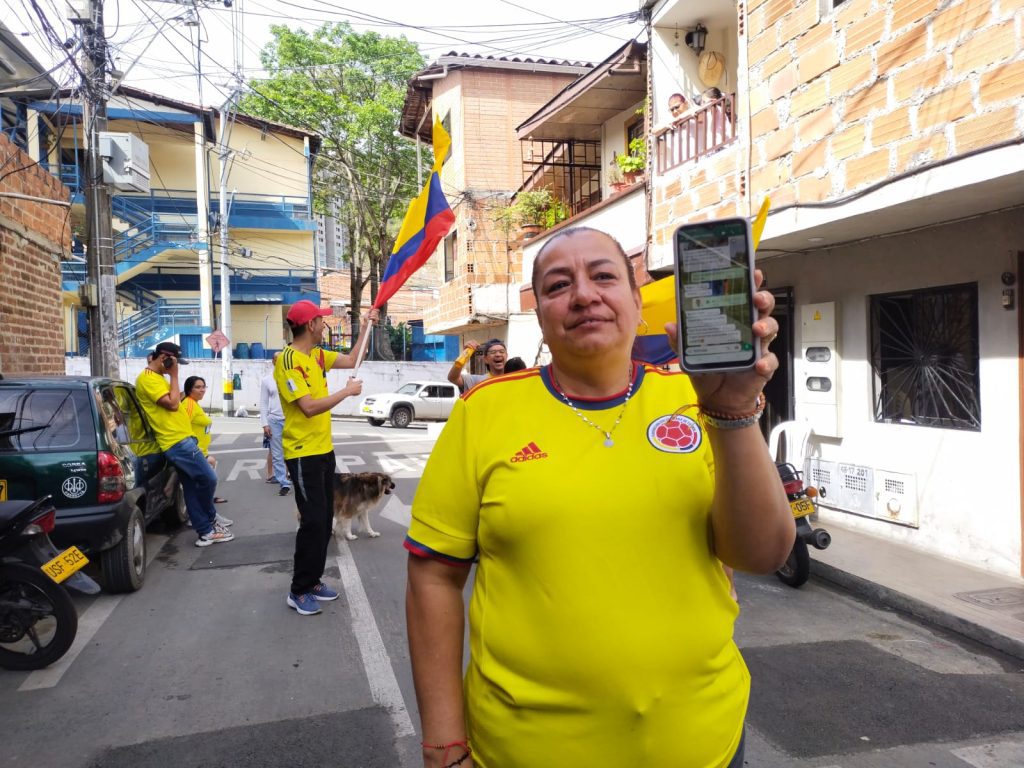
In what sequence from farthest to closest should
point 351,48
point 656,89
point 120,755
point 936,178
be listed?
point 351,48, point 656,89, point 936,178, point 120,755

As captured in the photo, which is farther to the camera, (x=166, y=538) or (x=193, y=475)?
(x=166, y=538)

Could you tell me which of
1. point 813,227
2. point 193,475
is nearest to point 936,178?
point 813,227

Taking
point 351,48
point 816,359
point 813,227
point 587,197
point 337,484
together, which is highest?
point 351,48

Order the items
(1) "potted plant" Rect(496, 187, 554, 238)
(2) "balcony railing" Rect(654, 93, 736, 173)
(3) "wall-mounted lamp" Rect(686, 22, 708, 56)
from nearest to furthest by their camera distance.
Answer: (2) "balcony railing" Rect(654, 93, 736, 173)
(3) "wall-mounted lamp" Rect(686, 22, 708, 56)
(1) "potted plant" Rect(496, 187, 554, 238)

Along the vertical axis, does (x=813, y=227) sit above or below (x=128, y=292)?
below

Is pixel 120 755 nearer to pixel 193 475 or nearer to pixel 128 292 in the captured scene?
pixel 193 475

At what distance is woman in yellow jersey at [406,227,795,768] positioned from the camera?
58.4 inches

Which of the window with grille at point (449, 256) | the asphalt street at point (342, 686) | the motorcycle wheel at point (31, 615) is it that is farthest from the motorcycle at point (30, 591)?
the window with grille at point (449, 256)

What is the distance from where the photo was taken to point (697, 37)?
9.80 m

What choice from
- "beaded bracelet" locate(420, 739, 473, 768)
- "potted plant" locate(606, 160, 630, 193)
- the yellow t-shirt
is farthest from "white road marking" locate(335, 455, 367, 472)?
"beaded bracelet" locate(420, 739, 473, 768)

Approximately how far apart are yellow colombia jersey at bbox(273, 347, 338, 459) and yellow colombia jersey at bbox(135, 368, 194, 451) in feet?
7.68

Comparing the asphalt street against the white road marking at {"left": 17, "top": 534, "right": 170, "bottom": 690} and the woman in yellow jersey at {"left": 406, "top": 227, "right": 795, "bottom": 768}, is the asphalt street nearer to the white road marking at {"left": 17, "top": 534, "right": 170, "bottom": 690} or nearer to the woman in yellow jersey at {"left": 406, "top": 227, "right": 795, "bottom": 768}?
the white road marking at {"left": 17, "top": 534, "right": 170, "bottom": 690}

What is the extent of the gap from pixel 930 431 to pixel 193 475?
6.92 metres

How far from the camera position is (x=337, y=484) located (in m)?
7.33
